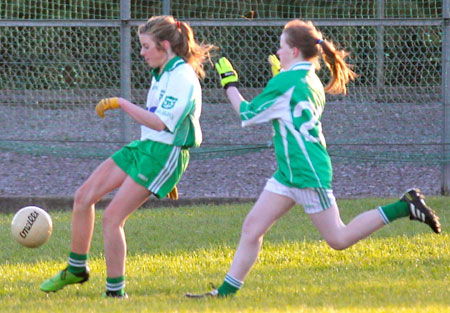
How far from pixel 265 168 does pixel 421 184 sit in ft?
7.43

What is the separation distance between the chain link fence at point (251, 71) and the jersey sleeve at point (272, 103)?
209 inches

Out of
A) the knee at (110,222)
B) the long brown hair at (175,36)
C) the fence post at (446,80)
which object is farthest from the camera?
the fence post at (446,80)

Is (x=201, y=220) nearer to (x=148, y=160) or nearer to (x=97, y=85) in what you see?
(x=97, y=85)

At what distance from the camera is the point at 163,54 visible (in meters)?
5.68

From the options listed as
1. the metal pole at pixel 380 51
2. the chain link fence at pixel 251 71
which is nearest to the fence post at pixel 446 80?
the chain link fence at pixel 251 71

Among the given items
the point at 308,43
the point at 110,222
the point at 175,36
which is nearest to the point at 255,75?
the point at 175,36

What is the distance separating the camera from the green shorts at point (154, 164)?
5516mm

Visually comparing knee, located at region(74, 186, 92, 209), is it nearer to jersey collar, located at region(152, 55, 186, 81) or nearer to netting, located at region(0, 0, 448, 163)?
jersey collar, located at region(152, 55, 186, 81)

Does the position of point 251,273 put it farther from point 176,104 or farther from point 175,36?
point 175,36

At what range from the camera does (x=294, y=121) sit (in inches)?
210

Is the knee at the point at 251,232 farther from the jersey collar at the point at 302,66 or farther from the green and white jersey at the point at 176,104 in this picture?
the jersey collar at the point at 302,66

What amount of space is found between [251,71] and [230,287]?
5973 millimetres

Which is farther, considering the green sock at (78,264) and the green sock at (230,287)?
the green sock at (78,264)

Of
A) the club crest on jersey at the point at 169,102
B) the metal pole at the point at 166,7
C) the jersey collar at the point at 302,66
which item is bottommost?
the metal pole at the point at 166,7
